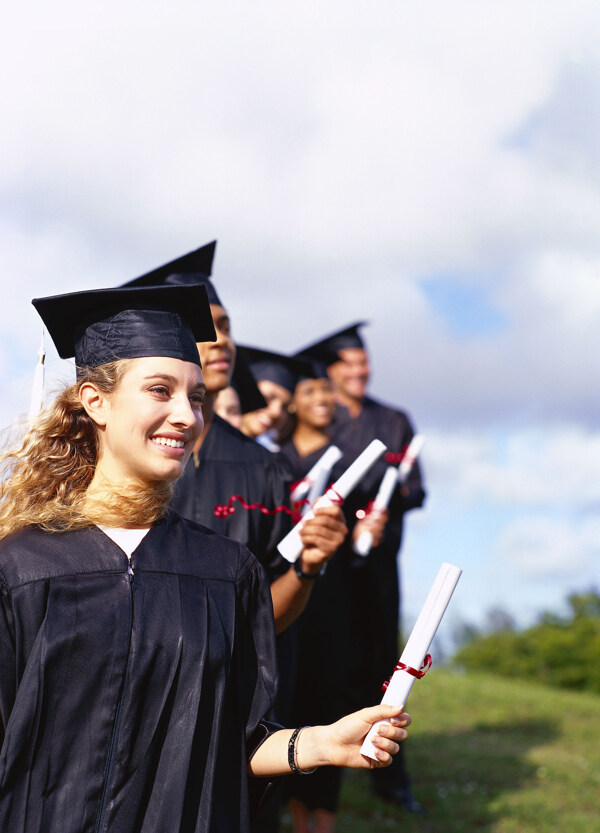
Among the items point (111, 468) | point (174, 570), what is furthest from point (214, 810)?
point (111, 468)

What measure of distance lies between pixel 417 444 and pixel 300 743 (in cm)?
472

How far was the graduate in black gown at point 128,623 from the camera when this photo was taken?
2160 millimetres

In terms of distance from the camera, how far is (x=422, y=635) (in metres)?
2.11

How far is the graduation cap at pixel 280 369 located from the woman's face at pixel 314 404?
24cm

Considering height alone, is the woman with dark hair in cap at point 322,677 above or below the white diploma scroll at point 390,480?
below

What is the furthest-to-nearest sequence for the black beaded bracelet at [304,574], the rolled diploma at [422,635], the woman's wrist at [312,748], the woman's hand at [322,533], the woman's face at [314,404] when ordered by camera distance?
1. the woman's face at [314,404]
2. the black beaded bracelet at [304,574]
3. the woman's hand at [322,533]
4. the woman's wrist at [312,748]
5. the rolled diploma at [422,635]

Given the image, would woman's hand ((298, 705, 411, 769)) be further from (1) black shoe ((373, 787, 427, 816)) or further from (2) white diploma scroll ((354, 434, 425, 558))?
(1) black shoe ((373, 787, 427, 816))

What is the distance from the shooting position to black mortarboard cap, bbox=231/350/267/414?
553 centimetres

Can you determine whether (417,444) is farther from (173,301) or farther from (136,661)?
(136,661)

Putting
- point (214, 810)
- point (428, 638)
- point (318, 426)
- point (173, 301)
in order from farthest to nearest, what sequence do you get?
point (318, 426) < point (173, 301) < point (214, 810) < point (428, 638)

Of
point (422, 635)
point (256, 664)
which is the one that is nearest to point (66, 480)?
point (256, 664)

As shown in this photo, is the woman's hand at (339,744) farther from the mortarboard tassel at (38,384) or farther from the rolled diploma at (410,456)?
the rolled diploma at (410,456)

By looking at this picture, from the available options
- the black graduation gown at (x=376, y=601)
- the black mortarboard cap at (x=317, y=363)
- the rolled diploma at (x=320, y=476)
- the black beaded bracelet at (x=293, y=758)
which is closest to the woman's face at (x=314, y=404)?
the black mortarboard cap at (x=317, y=363)

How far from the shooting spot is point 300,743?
233 cm
